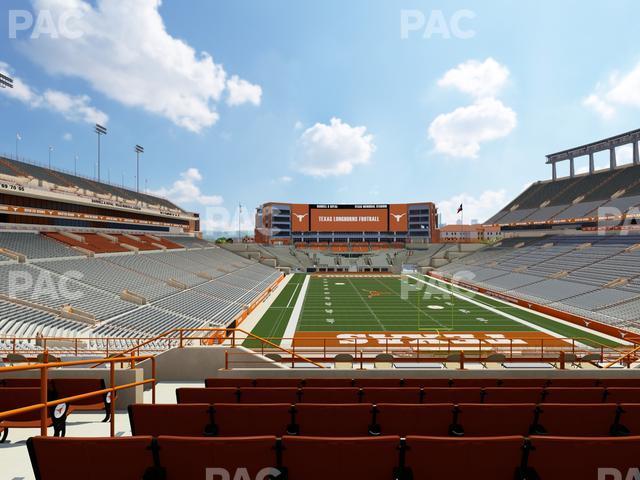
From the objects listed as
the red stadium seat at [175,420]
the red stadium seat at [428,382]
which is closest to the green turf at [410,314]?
the red stadium seat at [428,382]

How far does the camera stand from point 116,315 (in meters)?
18.8

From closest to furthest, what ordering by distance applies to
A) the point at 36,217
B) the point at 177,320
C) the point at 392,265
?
the point at 177,320 < the point at 36,217 < the point at 392,265

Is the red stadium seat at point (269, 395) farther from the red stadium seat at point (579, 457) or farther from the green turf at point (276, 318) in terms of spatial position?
the green turf at point (276, 318)

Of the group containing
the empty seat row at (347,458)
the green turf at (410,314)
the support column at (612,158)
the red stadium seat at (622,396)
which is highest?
the support column at (612,158)

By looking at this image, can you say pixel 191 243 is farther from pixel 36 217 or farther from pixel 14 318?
pixel 14 318

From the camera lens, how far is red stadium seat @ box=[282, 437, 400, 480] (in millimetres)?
2946

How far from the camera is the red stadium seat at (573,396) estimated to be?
555cm

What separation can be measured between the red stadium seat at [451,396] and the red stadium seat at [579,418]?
1181 mm

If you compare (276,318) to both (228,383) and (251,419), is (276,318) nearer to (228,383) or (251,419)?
(228,383)

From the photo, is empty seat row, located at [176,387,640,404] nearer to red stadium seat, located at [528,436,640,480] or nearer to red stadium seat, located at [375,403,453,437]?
red stadium seat, located at [375,403,453,437]

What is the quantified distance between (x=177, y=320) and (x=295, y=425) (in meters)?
18.7

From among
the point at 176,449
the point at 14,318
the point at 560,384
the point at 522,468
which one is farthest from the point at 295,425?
the point at 14,318

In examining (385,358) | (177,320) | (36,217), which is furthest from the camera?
(36,217)

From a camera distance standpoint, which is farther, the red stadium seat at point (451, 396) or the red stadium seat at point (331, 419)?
the red stadium seat at point (451, 396)
